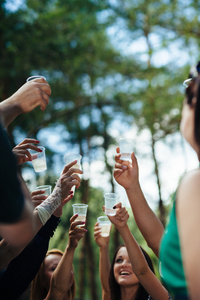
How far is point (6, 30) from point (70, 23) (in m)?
3.93

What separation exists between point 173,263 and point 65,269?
2.25m

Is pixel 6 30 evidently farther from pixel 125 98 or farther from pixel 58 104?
pixel 125 98

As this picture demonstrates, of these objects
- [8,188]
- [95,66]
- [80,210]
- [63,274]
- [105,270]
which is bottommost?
[105,270]

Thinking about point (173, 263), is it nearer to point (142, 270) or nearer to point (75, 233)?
point (142, 270)

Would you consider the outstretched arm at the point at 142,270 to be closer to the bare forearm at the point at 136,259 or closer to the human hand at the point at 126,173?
the bare forearm at the point at 136,259

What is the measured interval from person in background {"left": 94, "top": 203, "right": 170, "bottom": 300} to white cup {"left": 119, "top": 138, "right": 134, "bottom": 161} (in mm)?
477

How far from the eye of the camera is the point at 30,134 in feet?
37.1

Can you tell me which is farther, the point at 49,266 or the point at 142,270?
the point at 49,266

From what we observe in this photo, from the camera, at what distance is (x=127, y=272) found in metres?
3.60

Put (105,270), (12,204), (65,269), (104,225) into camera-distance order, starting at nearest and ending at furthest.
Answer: (12,204) → (65,269) → (104,225) → (105,270)

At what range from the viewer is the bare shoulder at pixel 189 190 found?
1.03 meters

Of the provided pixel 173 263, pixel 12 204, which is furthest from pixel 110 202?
pixel 173 263

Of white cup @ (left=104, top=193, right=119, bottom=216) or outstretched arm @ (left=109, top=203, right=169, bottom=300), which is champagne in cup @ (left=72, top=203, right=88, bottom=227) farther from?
outstretched arm @ (left=109, top=203, right=169, bottom=300)

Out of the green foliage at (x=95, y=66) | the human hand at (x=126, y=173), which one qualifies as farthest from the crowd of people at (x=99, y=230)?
the green foliage at (x=95, y=66)
